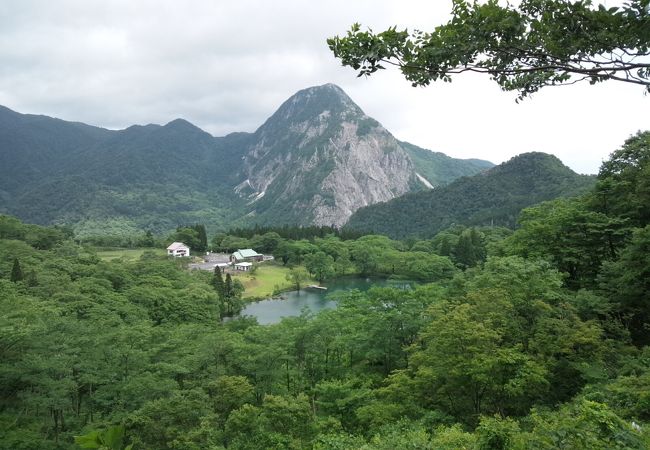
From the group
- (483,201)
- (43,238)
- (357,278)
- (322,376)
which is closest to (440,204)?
(483,201)

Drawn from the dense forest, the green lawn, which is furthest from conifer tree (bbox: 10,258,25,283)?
the green lawn

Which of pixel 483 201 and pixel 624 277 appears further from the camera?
pixel 483 201

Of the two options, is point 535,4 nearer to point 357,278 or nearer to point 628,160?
point 628,160

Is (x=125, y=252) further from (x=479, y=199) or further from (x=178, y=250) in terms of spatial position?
(x=479, y=199)

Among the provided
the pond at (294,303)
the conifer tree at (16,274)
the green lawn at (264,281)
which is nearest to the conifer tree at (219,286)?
the pond at (294,303)

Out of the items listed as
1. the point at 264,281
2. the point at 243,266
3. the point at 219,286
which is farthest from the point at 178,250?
the point at 219,286

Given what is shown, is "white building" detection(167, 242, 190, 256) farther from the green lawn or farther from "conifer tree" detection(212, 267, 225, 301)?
"conifer tree" detection(212, 267, 225, 301)

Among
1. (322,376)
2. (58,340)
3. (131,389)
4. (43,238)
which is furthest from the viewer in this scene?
(43,238)
